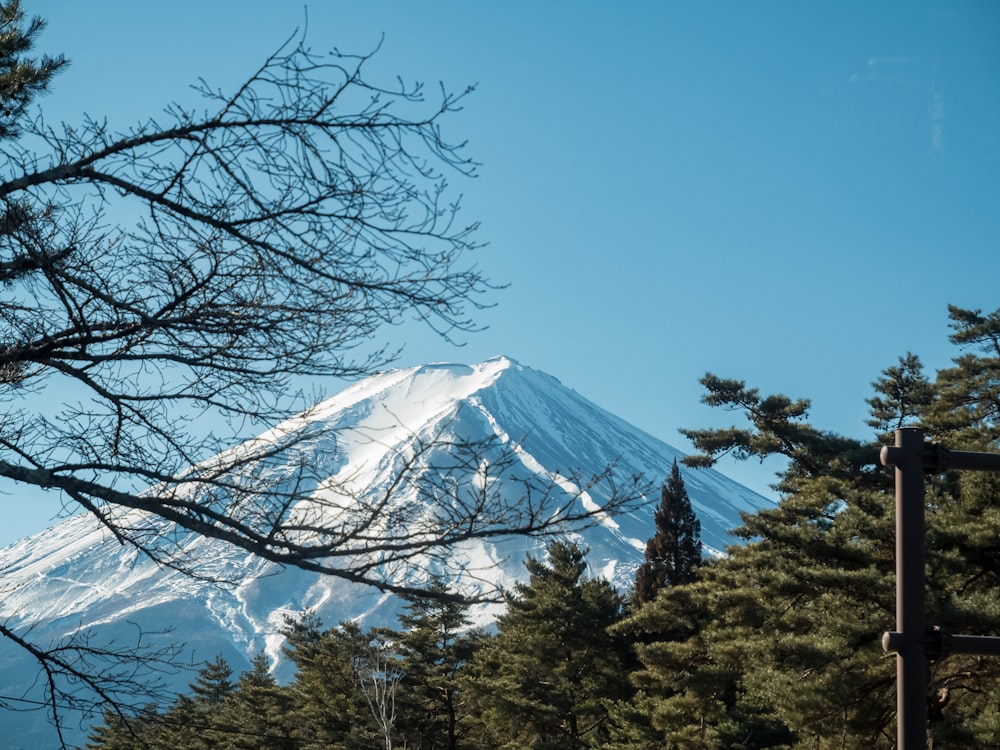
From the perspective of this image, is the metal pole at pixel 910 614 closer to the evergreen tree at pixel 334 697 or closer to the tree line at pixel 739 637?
the tree line at pixel 739 637

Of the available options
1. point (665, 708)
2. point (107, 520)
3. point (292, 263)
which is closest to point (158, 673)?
point (107, 520)

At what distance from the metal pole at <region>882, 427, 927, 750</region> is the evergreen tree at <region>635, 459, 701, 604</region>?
88.8 feet

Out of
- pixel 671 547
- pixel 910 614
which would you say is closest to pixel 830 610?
pixel 910 614

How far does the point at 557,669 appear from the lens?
960 inches

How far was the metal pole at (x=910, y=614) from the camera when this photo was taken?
387 cm

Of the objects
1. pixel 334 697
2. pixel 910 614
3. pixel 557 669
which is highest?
pixel 557 669

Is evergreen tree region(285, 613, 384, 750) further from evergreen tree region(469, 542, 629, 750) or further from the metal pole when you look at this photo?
the metal pole

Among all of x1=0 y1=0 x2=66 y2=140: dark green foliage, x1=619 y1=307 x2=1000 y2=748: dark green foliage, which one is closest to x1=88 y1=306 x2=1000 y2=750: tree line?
x1=619 y1=307 x2=1000 y2=748: dark green foliage

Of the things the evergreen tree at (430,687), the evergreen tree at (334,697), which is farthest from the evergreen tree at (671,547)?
the evergreen tree at (334,697)

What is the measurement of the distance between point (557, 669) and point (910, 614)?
69.8 feet

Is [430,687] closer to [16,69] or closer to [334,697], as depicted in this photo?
[334,697]

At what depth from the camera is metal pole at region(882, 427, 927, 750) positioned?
387 centimetres

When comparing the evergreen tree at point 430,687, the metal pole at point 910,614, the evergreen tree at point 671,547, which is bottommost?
the metal pole at point 910,614

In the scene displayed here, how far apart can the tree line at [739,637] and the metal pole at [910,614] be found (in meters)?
0.25
